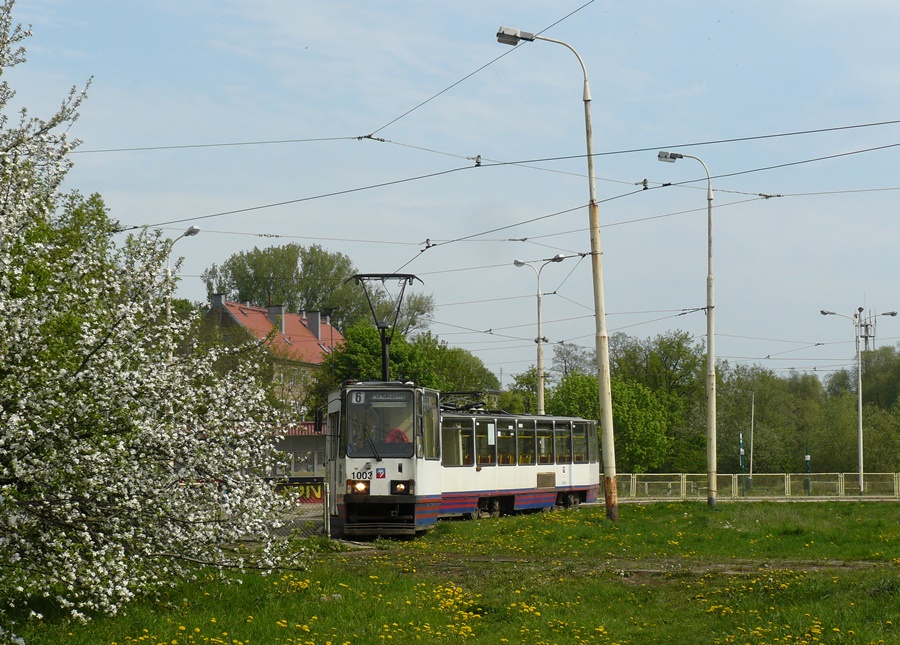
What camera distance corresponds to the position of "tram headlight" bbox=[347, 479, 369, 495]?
23.3 m

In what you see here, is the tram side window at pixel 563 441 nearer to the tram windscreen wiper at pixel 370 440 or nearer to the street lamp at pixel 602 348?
the street lamp at pixel 602 348

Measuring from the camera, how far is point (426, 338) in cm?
7494

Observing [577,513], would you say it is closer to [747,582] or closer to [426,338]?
[747,582]

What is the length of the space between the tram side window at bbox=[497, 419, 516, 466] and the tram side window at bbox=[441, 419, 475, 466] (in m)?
1.61

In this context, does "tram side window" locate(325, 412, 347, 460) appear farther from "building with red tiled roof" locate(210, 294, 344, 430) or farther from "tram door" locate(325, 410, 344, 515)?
"building with red tiled roof" locate(210, 294, 344, 430)

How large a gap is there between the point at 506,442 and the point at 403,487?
8.44 metres

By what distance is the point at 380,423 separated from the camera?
23750mm

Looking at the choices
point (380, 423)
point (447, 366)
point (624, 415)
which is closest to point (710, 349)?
point (380, 423)

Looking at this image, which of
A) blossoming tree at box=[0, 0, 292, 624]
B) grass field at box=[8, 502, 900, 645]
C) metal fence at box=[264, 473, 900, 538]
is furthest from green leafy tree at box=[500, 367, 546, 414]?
blossoming tree at box=[0, 0, 292, 624]

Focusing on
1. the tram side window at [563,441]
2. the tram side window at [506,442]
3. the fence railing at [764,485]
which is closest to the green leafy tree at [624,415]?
the fence railing at [764,485]

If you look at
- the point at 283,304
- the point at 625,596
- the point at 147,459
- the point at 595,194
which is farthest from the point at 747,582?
the point at 283,304

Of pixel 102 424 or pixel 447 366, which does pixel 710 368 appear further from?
pixel 447 366

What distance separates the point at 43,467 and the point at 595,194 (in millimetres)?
17499

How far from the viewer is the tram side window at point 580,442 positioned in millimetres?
36344
